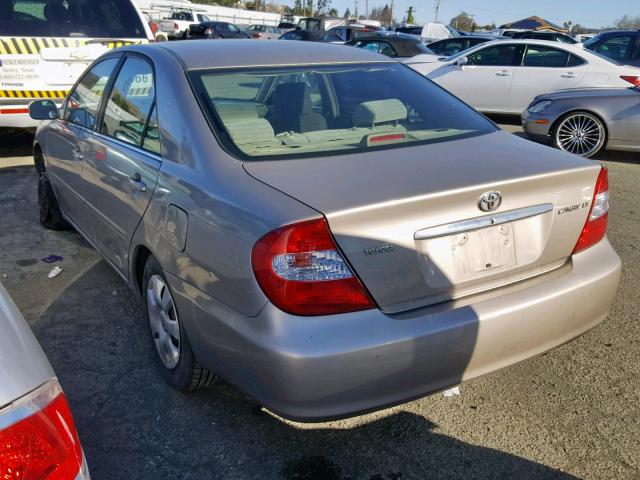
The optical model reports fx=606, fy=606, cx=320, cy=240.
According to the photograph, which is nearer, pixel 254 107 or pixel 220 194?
pixel 220 194

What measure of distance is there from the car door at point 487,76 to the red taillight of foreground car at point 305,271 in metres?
8.92

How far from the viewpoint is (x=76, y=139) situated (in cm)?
384

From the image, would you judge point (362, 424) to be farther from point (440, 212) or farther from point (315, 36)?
point (315, 36)

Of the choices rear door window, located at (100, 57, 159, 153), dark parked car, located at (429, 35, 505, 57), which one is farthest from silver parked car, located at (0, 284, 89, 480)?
dark parked car, located at (429, 35, 505, 57)

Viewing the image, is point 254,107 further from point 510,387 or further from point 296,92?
point 510,387

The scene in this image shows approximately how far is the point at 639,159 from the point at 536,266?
682cm

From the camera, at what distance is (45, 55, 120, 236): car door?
3750mm

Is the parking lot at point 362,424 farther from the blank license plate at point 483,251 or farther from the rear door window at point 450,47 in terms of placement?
the rear door window at point 450,47

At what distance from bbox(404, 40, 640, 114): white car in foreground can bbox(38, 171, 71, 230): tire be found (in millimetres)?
7533

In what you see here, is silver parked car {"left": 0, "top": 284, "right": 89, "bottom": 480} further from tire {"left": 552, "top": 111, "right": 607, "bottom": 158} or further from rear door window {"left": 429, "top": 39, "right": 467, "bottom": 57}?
rear door window {"left": 429, "top": 39, "right": 467, "bottom": 57}

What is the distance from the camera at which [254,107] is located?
284 cm

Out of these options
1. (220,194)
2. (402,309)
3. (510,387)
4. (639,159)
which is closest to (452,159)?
(402,309)

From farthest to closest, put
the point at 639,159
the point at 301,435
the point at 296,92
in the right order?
the point at 639,159, the point at 296,92, the point at 301,435

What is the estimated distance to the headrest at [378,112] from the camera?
3004mm
